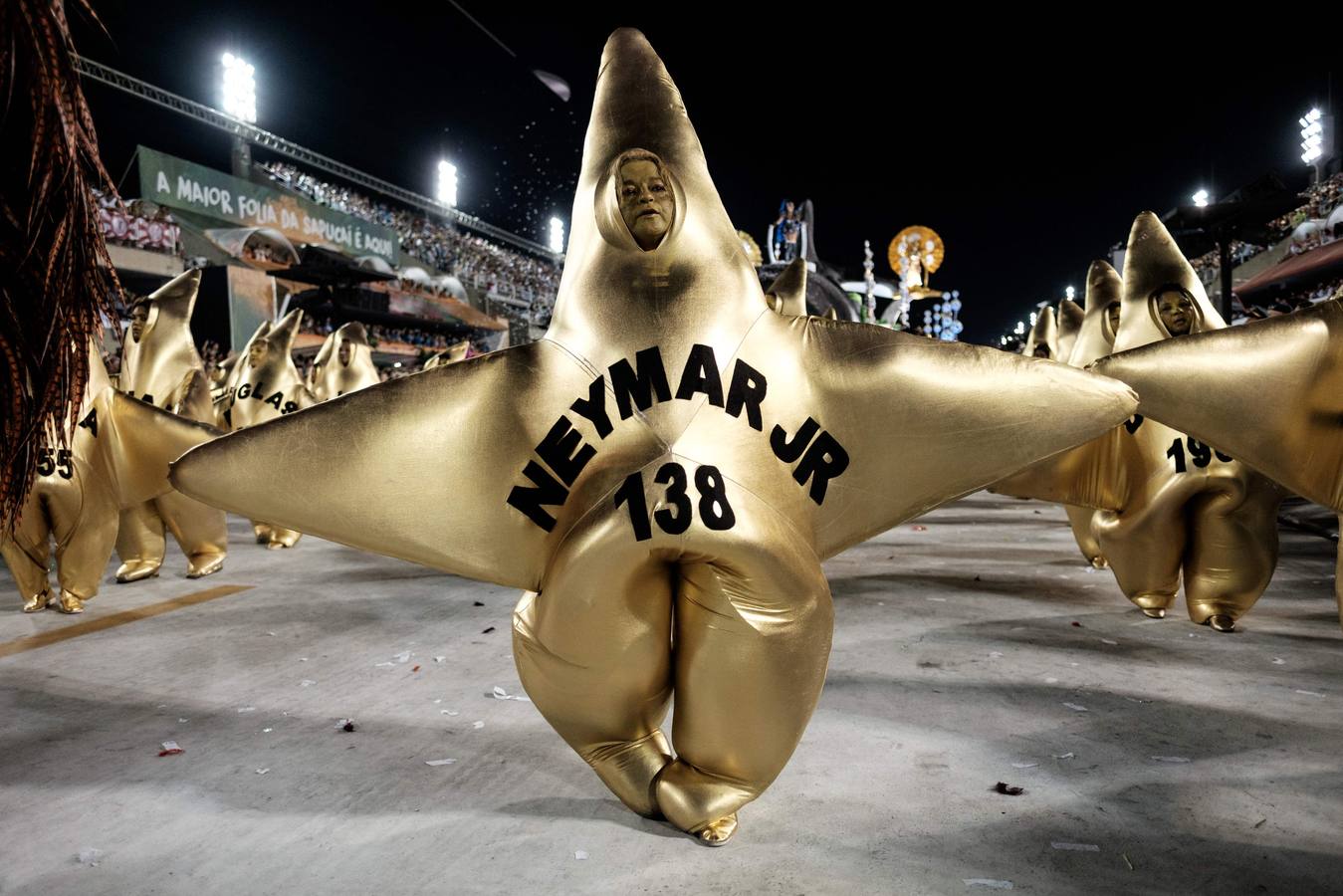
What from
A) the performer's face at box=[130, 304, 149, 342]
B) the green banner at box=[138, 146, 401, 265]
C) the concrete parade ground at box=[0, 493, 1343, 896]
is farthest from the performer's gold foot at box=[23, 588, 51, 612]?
the green banner at box=[138, 146, 401, 265]

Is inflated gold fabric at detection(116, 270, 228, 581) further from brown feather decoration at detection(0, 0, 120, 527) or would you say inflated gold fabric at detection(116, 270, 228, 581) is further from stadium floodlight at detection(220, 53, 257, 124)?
stadium floodlight at detection(220, 53, 257, 124)

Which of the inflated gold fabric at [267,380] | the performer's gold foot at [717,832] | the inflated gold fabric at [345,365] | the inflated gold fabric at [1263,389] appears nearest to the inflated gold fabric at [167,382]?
the inflated gold fabric at [267,380]

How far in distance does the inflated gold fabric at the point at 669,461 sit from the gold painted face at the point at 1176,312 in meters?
2.03

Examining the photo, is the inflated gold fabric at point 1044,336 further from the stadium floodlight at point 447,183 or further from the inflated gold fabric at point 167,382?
the stadium floodlight at point 447,183

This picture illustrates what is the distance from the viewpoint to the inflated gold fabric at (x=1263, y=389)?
85.1 inches

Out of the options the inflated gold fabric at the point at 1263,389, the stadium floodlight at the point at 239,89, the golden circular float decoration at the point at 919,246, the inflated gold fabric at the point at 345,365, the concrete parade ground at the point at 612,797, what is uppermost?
the stadium floodlight at the point at 239,89

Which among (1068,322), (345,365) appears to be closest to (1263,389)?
(1068,322)

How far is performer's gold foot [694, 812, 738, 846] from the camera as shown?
2.08 meters

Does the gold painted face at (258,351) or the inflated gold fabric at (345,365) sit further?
the inflated gold fabric at (345,365)

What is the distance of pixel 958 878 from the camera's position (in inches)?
76.5

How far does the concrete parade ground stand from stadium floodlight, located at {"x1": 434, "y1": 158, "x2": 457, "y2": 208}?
29.7 meters

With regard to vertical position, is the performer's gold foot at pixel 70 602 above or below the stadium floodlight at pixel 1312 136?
below

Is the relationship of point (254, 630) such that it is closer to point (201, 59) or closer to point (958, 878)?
point (958, 878)

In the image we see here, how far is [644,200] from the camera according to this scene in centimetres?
199
